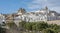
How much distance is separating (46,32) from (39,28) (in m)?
9.55

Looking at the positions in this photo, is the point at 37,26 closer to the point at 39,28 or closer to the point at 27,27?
the point at 39,28

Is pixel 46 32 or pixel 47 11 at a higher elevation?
pixel 46 32

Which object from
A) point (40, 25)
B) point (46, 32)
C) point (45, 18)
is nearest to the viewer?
point (46, 32)

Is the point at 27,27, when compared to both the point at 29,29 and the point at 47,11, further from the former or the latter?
the point at 47,11

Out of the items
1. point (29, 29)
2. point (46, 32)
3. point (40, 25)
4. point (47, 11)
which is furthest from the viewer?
point (47, 11)

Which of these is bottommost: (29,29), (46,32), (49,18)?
(49,18)

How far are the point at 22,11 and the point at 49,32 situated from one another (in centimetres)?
6761

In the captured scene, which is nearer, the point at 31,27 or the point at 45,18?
the point at 31,27

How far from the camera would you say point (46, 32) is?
68.8 feet

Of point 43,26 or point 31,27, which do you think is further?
point 31,27

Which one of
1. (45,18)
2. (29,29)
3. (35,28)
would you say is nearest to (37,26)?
(35,28)

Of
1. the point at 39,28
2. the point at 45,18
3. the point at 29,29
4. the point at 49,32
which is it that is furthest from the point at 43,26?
the point at 45,18

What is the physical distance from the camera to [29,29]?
32.9 m

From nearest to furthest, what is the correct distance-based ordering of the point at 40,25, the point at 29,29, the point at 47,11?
the point at 40,25 → the point at 29,29 → the point at 47,11
